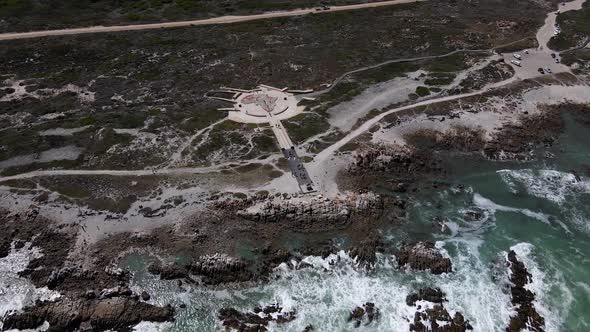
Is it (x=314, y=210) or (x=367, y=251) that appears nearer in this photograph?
(x=367, y=251)

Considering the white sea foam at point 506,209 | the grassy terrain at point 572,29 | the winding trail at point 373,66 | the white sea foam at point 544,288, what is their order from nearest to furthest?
1. the white sea foam at point 544,288
2. the white sea foam at point 506,209
3. the winding trail at point 373,66
4. the grassy terrain at point 572,29

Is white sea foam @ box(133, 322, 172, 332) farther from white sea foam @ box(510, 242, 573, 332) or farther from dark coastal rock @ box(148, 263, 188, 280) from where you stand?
white sea foam @ box(510, 242, 573, 332)

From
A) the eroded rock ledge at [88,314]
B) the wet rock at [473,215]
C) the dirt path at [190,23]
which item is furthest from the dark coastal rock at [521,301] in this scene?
the dirt path at [190,23]

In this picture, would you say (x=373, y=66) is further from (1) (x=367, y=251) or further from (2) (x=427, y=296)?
(2) (x=427, y=296)

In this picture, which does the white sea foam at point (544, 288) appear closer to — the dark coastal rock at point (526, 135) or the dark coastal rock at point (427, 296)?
the dark coastal rock at point (427, 296)

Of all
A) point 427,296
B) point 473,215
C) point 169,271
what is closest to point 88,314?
point 169,271

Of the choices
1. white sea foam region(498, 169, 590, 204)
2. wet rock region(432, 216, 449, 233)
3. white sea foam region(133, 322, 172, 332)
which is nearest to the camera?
white sea foam region(133, 322, 172, 332)

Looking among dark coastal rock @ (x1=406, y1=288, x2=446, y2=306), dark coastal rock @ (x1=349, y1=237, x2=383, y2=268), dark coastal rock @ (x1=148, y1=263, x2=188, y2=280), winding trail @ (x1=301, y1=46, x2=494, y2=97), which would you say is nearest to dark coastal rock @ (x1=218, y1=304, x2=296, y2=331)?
dark coastal rock @ (x1=148, y1=263, x2=188, y2=280)
